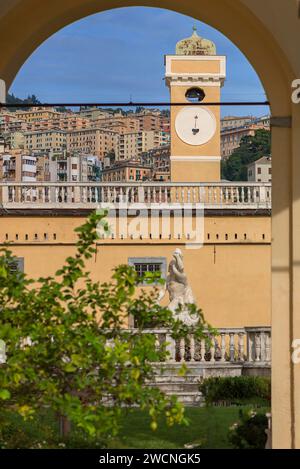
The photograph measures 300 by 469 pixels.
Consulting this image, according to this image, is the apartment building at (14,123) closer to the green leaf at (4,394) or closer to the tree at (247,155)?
the tree at (247,155)

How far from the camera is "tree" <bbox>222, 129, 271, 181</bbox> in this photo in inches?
1816

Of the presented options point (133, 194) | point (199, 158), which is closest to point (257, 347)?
point (133, 194)

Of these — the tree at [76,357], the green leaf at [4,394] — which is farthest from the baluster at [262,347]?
the green leaf at [4,394]

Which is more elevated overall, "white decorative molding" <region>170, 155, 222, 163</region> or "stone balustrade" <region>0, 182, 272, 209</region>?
"white decorative molding" <region>170, 155, 222, 163</region>

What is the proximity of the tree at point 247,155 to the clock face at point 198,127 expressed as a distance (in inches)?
912

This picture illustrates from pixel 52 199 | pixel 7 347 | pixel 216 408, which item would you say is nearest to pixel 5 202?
pixel 52 199

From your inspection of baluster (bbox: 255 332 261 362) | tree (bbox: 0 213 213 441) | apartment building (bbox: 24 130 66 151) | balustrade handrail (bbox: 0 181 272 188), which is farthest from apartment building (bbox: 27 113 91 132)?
tree (bbox: 0 213 213 441)

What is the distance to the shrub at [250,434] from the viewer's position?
6.58 m

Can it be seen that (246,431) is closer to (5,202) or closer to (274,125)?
(274,125)

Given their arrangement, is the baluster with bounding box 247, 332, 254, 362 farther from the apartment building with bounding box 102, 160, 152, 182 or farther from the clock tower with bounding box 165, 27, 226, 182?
the apartment building with bounding box 102, 160, 152, 182

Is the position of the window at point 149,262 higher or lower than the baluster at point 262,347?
higher

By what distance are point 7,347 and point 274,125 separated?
2.49 m

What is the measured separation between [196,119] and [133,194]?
3.71 m

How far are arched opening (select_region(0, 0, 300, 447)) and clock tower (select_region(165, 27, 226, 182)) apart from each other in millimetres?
15275
